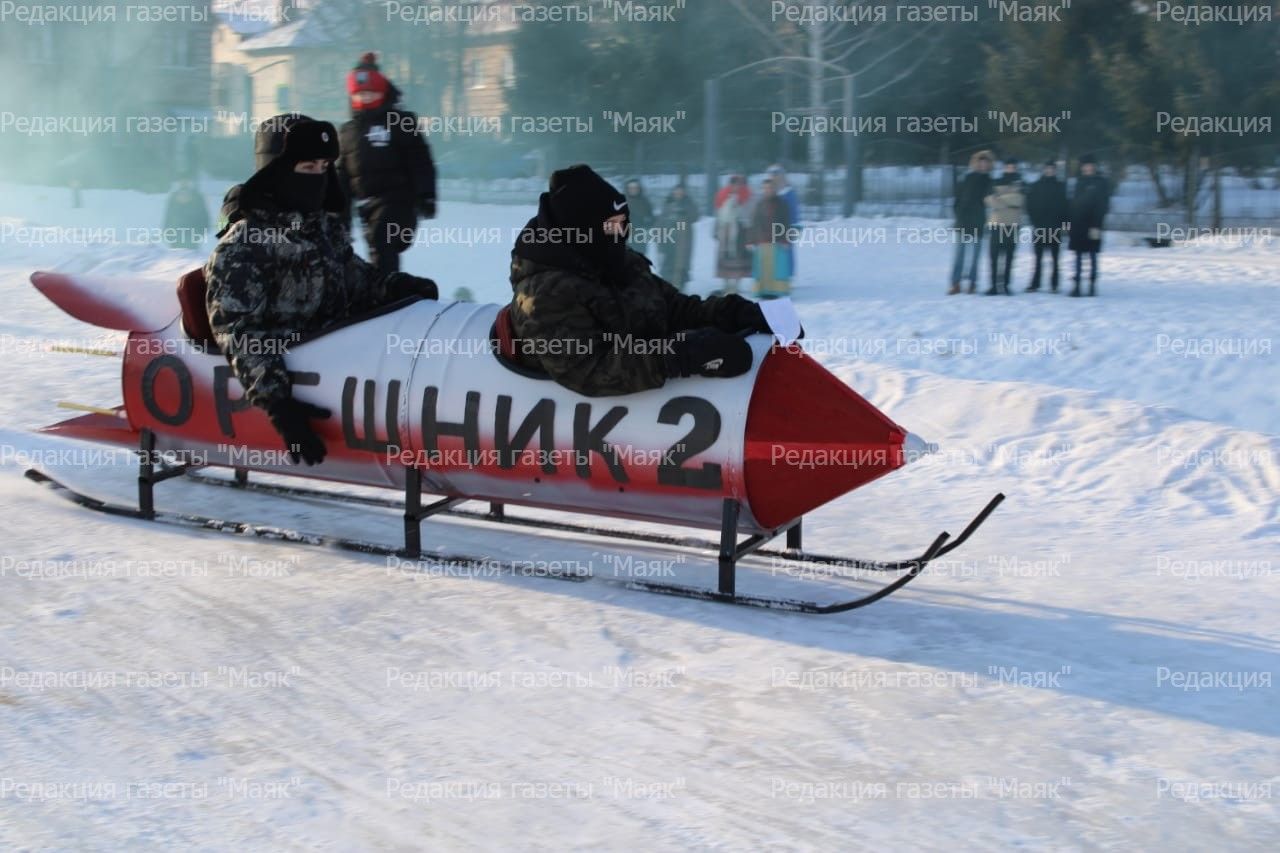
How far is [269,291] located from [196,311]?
40cm

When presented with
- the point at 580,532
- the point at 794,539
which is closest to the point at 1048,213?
the point at 794,539

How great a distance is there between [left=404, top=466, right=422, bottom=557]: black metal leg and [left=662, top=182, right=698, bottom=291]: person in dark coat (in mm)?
10249

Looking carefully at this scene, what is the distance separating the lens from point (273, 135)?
5582 millimetres

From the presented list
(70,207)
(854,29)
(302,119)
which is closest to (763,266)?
(302,119)

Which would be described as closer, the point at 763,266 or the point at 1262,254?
the point at 763,266

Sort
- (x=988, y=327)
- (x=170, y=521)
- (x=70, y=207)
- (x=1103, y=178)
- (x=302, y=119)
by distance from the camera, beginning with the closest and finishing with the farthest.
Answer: (x=302, y=119) → (x=170, y=521) → (x=988, y=327) → (x=1103, y=178) → (x=70, y=207)

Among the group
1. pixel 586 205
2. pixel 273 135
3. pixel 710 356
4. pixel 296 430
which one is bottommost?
pixel 296 430

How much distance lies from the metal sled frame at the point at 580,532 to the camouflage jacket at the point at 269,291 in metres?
0.68

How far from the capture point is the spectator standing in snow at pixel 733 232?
15359 millimetres

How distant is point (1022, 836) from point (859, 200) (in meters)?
22.7

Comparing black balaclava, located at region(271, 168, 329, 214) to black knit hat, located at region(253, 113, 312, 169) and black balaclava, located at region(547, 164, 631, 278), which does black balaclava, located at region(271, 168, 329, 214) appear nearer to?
black knit hat, located at region(253, 113, 312, 169)

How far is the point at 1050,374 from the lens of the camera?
10680mm

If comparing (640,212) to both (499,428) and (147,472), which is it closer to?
(147,472)

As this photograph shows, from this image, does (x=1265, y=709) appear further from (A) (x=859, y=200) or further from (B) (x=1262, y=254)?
(A) (x=859, y=200)
